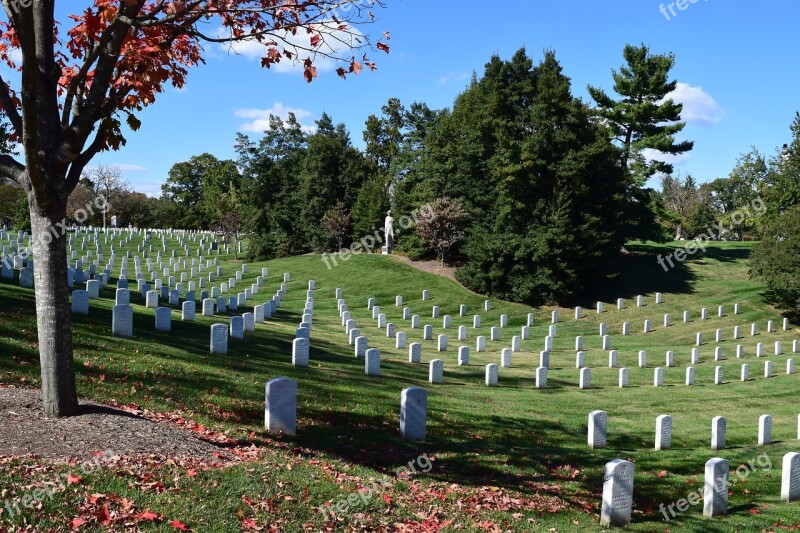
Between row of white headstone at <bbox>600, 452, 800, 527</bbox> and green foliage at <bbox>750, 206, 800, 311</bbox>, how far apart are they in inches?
1119

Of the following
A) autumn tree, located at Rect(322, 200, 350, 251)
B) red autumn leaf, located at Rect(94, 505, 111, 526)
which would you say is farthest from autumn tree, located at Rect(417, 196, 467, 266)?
red autumn leaf, located at Rect(94, 505, 111, 526)

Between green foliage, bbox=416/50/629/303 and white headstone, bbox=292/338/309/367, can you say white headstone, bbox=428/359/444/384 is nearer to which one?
white headstone, bbox=292/338/309/367

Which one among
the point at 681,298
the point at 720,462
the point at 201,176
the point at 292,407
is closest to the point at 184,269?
the point at 681,298

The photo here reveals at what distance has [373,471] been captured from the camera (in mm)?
8656

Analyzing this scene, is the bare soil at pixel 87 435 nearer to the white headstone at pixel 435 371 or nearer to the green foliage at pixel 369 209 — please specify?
the white headstone at pixel 435 371

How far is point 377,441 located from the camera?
10.5 meters

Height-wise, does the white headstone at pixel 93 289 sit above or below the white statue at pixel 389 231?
below

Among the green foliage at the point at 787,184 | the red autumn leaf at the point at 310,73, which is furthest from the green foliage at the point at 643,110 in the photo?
the red autumn leaf at the point at 310,73

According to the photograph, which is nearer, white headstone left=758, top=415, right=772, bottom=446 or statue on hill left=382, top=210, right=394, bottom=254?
white headstone left=758, top=415, right=772, bottom=446

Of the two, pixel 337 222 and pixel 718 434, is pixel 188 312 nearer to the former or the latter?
pixel 718 434

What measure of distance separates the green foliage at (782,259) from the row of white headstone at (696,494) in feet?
93.2

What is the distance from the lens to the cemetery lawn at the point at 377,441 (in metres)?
6.43

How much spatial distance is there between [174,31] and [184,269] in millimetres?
42785

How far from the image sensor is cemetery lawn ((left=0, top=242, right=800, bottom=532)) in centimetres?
643
